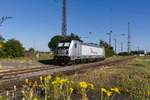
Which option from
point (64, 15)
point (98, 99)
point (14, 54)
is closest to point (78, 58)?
point (64, 15)

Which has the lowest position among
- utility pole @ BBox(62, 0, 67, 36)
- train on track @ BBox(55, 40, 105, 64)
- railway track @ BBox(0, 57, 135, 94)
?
railway track @ BBox(0, 57, 135, 94)

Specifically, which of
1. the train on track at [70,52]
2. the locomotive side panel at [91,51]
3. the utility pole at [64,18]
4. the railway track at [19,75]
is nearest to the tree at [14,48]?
the utility pole at [64,18]

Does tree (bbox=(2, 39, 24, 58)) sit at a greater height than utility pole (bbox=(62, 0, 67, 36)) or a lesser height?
lesser

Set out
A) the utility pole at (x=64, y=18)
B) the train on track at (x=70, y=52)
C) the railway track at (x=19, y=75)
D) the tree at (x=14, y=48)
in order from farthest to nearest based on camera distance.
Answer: the tree at (x=14, y=48) → the utility pole at (x=64, y=18) → the train on track at (x=70, y=52) → the railway track at (x=19, y=75)

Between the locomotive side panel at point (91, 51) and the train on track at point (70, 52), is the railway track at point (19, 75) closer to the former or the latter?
the train on track at point (70, 52)

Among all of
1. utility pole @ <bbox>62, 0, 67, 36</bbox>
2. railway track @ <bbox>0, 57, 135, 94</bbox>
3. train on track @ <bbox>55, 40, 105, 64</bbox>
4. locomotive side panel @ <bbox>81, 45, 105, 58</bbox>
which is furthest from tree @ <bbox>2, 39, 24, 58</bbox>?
railway track @ <bbox>0, 57, 135, 94</bbox>

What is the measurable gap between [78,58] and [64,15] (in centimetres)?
1015

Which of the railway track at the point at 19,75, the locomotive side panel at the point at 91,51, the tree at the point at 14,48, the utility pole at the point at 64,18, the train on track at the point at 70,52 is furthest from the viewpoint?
the tree at the point at 14,48

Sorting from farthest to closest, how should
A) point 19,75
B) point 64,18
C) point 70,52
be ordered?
point 64,18
point 70,52
point 19,75

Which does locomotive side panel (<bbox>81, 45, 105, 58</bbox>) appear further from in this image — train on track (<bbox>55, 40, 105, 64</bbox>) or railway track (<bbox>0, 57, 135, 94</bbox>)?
railway track (<bbox>0, 57, 135, 94</bbox>)

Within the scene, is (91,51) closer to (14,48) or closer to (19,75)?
(14,48)

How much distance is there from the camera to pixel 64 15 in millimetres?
51031

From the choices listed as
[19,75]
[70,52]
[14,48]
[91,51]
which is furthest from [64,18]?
[19,75]

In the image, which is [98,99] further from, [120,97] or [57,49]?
[57,49]
